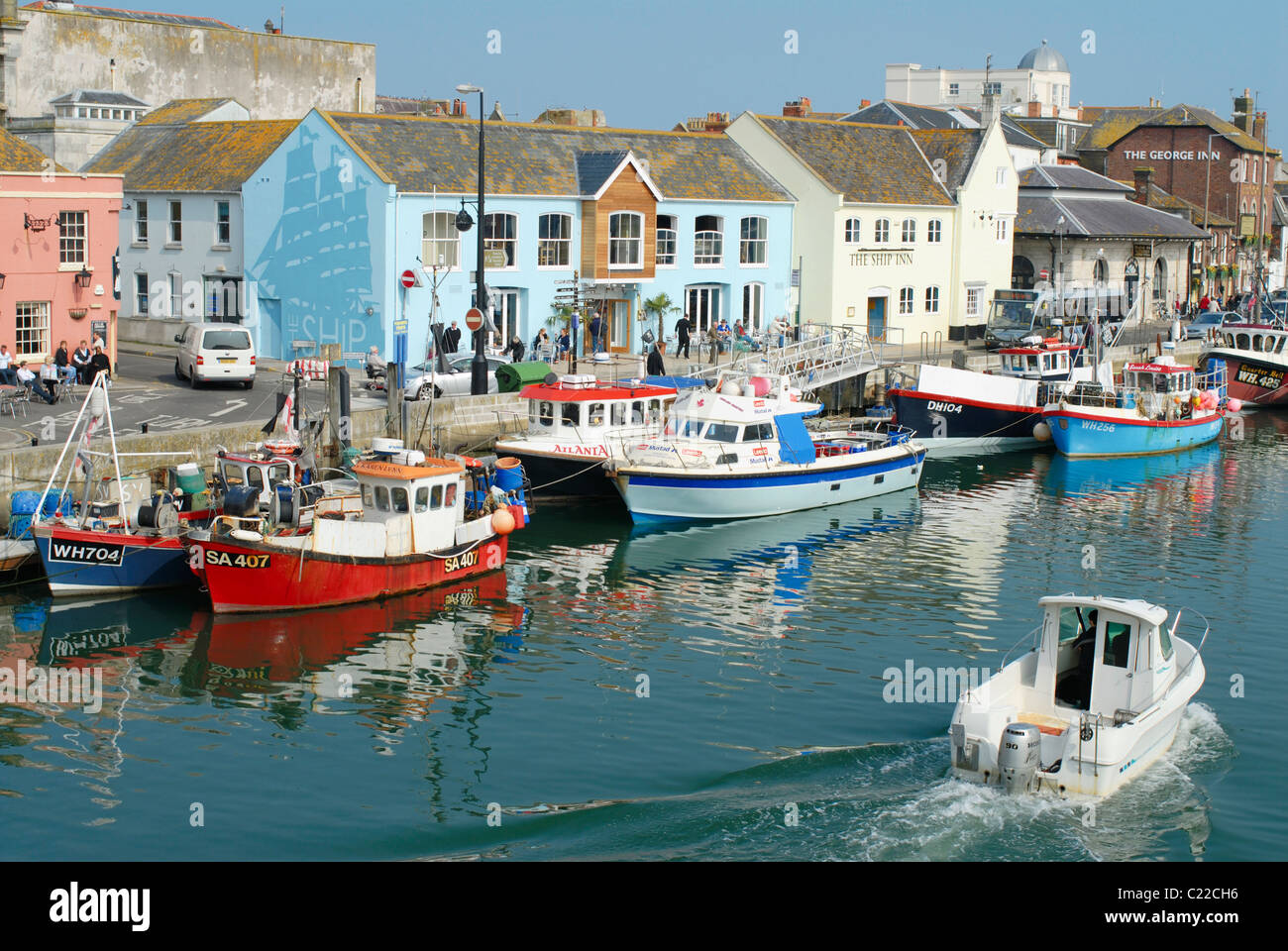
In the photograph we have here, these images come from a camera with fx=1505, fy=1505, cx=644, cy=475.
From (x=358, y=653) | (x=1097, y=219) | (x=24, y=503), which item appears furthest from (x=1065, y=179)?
(x=358, y=653)

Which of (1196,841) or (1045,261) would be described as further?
(1045,261)

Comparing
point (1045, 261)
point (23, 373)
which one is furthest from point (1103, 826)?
point (1045, 261)

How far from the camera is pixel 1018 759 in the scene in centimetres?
1645

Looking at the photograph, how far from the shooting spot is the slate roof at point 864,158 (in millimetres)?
54125

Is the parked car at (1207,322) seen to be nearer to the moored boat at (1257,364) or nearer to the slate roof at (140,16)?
the moored boat at (1257,364)

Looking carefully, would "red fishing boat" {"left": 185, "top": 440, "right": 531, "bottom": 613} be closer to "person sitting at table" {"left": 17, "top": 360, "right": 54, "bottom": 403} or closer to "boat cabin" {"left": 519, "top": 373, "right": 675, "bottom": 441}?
"boat cabin" {"left": 519, "top": 373, "right": 675, "bottom": 441}

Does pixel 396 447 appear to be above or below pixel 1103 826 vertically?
above

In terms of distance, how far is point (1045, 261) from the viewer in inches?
2547

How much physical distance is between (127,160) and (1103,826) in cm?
4308

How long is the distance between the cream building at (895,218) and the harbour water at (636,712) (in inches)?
902

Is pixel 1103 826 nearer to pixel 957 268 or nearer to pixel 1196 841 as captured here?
pixel 1196 841

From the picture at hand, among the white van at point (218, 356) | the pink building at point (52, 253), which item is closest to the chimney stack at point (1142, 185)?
the white van at point (218, 356)
